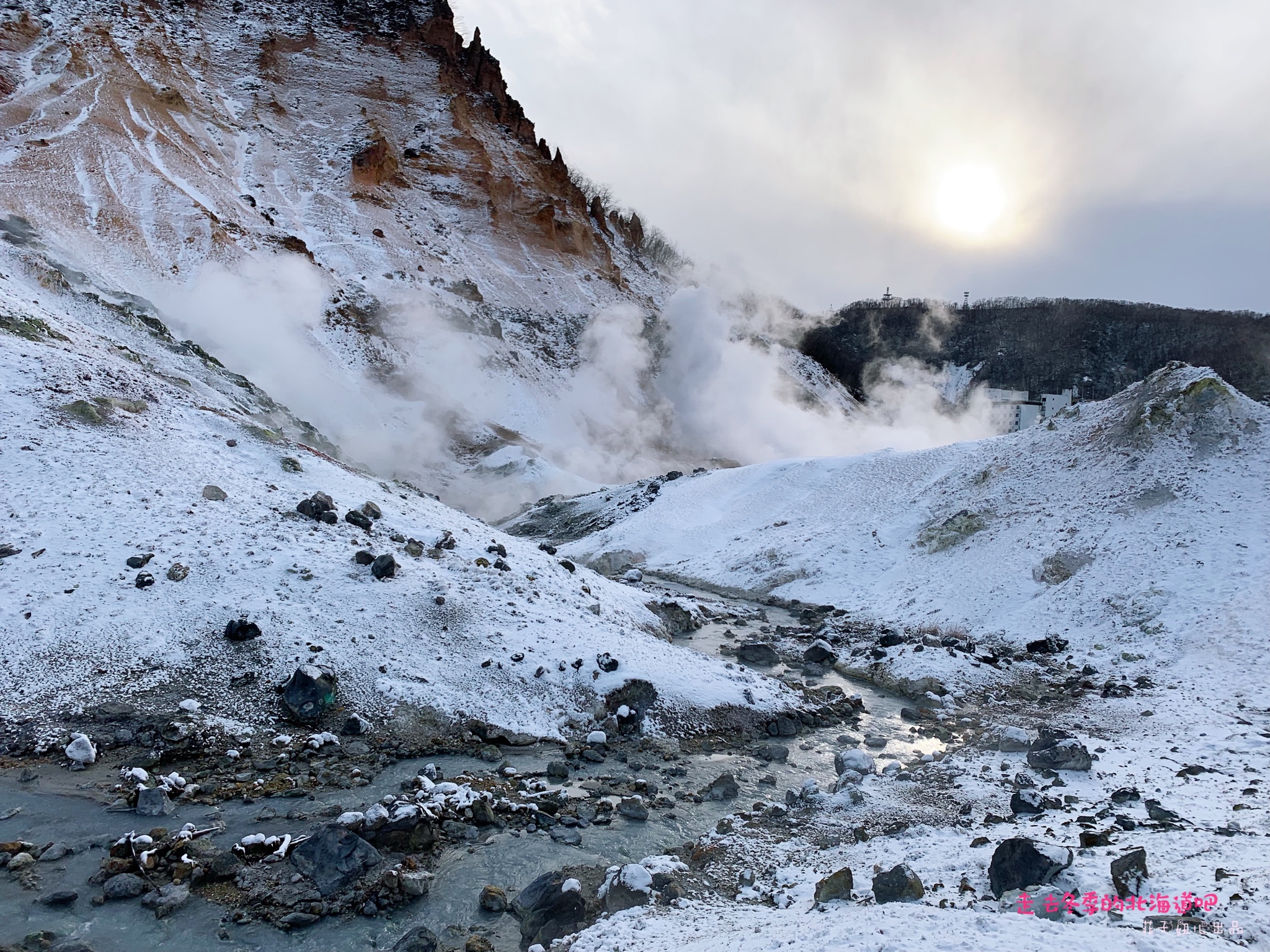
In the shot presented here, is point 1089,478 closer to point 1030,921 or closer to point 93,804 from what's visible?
point 1030,921

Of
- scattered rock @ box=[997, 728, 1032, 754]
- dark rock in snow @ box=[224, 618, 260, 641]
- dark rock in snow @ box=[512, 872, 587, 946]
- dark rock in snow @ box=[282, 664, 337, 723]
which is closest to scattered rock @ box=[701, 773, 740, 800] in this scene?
dark rock in snow @ box=[512, 872, 587, 946]

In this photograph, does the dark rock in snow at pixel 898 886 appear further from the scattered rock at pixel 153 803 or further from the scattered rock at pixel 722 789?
the scattered rock at pixel 153 803

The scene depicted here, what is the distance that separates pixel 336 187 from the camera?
64.2 meters

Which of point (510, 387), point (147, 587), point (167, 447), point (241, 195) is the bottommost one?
point (147, 587)

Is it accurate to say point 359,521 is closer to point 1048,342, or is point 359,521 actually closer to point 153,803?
point 153,803

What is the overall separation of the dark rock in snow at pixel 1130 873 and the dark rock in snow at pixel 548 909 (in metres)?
4.82

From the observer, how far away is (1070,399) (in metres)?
62.0

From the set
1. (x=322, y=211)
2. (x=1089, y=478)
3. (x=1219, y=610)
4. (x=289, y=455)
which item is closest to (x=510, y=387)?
(x=322, y=211)

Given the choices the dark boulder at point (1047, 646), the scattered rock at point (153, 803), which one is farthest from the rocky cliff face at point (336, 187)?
the dark boulder at point (1047, 646)

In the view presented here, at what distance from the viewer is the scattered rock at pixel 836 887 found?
267 inches

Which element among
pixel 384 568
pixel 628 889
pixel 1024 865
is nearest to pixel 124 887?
pixel 628 889

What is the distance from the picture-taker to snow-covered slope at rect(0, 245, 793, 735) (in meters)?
11.2

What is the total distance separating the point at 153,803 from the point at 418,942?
4.26m

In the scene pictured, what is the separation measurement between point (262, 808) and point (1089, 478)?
78.2 ft
